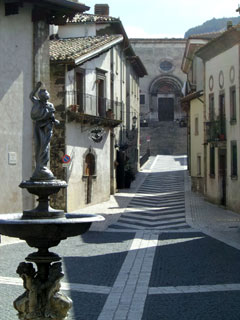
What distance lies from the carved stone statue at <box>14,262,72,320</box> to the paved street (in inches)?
82.5

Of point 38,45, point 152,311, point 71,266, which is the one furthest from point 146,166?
point 152,311

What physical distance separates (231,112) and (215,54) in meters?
3.69

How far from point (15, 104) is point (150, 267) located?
7947 millimetres

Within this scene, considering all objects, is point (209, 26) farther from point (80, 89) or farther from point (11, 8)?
point (11, 8)

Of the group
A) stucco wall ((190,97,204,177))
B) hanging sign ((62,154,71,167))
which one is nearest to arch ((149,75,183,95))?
stucco wall ((190,97,204,177))

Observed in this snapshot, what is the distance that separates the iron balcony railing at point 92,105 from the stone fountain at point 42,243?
58.2 ft

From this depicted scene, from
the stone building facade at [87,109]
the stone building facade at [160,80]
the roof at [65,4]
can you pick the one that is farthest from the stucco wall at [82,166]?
the stone building facade at [160,80]

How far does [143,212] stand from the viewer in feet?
81.6

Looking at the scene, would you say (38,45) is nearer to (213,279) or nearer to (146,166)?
(213,279)

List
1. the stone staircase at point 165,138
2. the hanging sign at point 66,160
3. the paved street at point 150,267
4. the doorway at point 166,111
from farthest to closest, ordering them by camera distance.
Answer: the doorway at point 166,111 < the stone staircase at point 165,138 < the hanging sign at point 66,160 < the paved street at point 150,267

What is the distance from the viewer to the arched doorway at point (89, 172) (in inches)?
1055

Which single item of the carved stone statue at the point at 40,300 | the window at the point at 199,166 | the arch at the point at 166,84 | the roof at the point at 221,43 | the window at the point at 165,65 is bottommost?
the carved stone statue at the point at 40,300

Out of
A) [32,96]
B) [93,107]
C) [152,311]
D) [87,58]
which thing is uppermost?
[87,58]

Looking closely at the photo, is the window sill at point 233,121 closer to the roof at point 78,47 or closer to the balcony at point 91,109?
the balcony at point 91,109
